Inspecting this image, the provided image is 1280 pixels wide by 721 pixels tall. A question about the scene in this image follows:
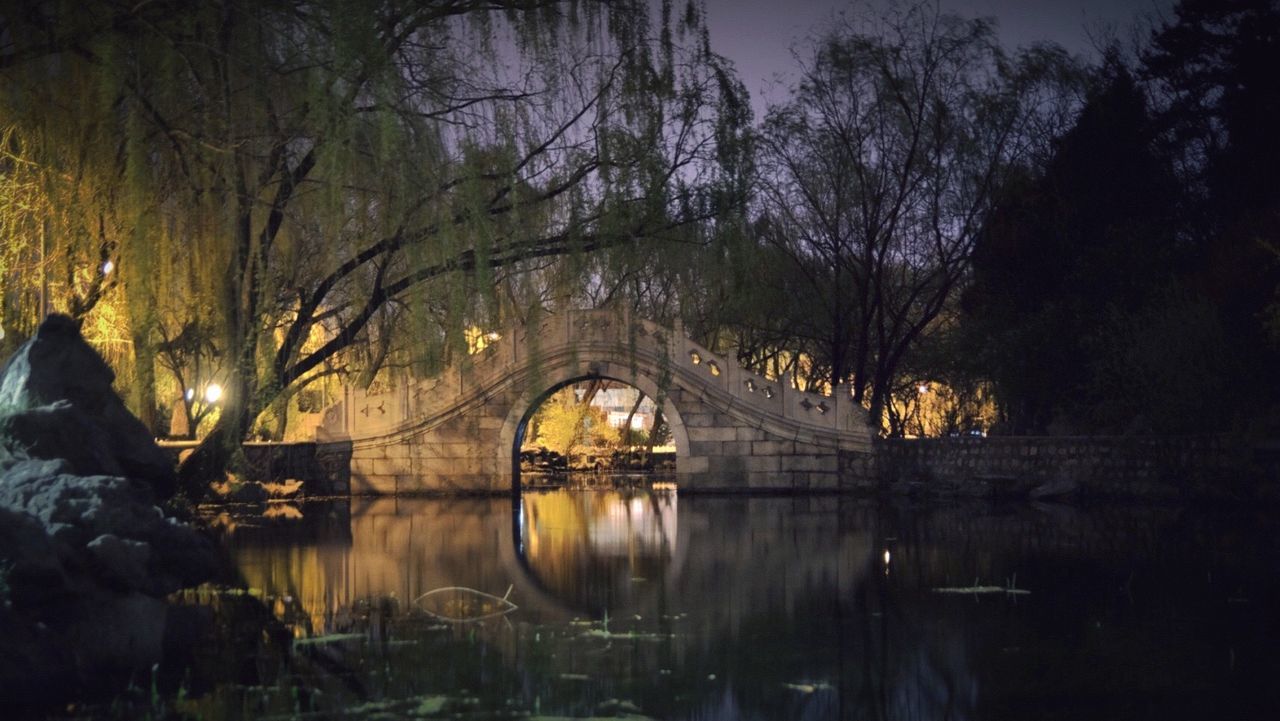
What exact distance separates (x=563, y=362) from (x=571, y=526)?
21.5ft

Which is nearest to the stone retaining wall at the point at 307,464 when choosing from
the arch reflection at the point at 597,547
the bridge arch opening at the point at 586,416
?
the bridge arch opening at the point at 586,416

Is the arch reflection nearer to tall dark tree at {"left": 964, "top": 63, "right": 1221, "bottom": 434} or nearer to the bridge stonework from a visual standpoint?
the bridge stonework

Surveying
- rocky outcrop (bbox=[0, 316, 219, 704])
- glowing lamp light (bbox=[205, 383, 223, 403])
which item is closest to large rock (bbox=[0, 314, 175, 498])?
rocky outcrop (bbox=[0, 316, 219, 704])

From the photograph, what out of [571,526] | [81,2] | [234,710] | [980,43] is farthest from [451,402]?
[234,710]

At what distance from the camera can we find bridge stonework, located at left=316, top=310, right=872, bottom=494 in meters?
22.8

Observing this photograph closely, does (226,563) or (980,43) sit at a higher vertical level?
(980,43)

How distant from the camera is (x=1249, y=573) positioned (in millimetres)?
10984

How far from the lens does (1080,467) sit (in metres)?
20.8

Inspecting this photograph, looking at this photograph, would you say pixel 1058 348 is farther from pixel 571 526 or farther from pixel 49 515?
pixel 49 515

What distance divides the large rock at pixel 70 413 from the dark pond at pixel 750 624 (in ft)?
3.77

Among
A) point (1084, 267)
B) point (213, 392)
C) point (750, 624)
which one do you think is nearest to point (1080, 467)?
point (1084, 267)

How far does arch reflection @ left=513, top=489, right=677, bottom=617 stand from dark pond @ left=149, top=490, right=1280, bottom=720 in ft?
0.21

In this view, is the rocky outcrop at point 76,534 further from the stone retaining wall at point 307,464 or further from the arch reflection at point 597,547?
the stone retaining wall at point 307,464

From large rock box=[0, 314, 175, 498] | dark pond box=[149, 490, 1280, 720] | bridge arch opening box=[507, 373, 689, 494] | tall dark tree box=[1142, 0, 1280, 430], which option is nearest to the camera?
dark pond box=[149, 490, 1280, 720]
